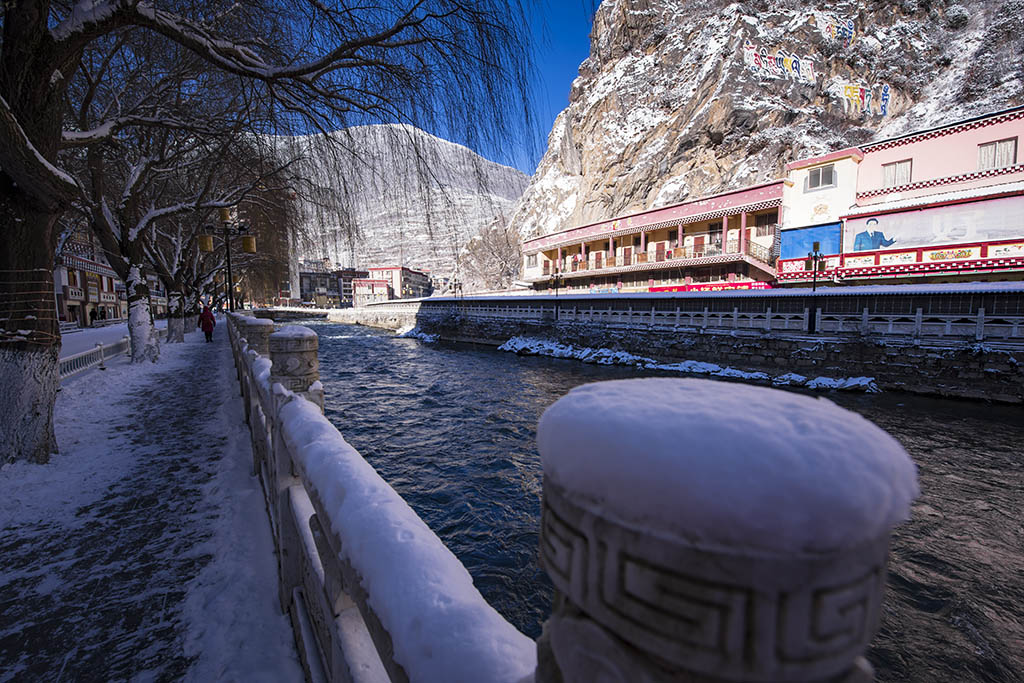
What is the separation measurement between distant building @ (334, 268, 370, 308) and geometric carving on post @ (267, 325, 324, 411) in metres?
96.0

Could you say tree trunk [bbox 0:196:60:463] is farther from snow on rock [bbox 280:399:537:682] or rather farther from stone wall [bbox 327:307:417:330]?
stone wall [bbox 327:307:417:330]

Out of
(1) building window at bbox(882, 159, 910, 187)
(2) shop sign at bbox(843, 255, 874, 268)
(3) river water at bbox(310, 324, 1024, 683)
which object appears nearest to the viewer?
(3) river water at bbox(310, 324, 1024, 683)

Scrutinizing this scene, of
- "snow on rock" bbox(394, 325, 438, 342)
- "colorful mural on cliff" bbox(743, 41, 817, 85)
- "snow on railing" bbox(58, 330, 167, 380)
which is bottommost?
"snow on rock" bbox(394, 325, 438, 342)

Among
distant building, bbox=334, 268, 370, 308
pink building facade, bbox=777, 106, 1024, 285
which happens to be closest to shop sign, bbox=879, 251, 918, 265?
pink building facade, bbox=777, 106, 1024, 285

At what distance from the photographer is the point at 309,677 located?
2.03m

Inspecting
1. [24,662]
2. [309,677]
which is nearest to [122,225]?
[24,662]

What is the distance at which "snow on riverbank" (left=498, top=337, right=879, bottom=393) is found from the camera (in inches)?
504

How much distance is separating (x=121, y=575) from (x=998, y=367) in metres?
16.7

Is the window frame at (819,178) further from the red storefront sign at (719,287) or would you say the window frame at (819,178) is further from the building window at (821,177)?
the red storefront sign at (719,287)

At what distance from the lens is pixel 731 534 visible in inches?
16.3

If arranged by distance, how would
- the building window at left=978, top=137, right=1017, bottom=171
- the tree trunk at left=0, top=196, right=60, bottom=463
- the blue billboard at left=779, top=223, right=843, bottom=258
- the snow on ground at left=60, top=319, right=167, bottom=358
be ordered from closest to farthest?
the tree trunk at left=0, top=196, right=60, bottom=463
the snow on ground at left=60, top=319, right=167, bottom=358
the building window at left=978, top=137, right=1017, bottom=171
the blue billboard at left=779, top=223, right=843, bottom=258

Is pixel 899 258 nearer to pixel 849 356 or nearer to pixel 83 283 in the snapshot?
pixel 849 356

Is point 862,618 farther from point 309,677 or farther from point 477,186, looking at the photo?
point 477,186

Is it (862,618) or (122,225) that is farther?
(122,225)
